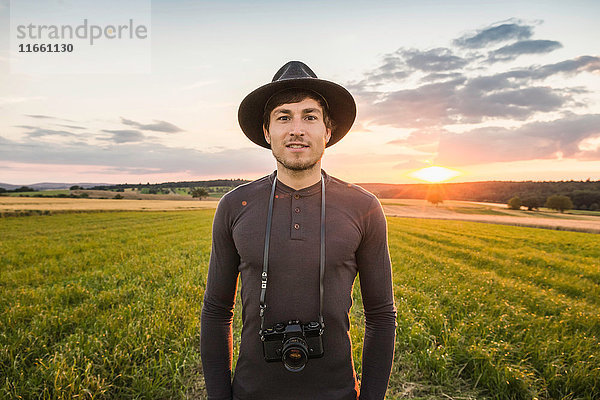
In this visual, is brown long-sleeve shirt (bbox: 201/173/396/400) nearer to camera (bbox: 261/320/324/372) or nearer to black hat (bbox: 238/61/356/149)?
camera (bbox: 261/320/324/372)

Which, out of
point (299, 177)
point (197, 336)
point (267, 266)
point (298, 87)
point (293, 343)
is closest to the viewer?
point (293, 343)

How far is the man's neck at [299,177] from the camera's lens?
6.91 feet

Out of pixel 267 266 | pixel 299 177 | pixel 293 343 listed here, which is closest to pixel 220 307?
A: pixel 267 266

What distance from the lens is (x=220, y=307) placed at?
212cm

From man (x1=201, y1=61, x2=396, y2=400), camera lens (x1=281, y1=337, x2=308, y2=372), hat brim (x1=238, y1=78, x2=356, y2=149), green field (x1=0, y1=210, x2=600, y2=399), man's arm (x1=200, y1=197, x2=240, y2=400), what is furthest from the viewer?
green field (x1=0, y1=210, x2=600, y2=399)

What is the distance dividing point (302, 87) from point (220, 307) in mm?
1721

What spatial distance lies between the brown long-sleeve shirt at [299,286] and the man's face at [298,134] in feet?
0.74

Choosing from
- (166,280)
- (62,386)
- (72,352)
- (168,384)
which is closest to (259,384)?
(168,384)

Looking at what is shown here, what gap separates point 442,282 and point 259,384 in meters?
8.45

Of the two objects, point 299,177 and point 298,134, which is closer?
point 298,134

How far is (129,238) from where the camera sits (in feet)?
59.9

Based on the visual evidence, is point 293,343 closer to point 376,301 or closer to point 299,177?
point 376,301

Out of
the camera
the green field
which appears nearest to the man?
the camera

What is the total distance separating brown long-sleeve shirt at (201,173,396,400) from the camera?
6.37 feet
